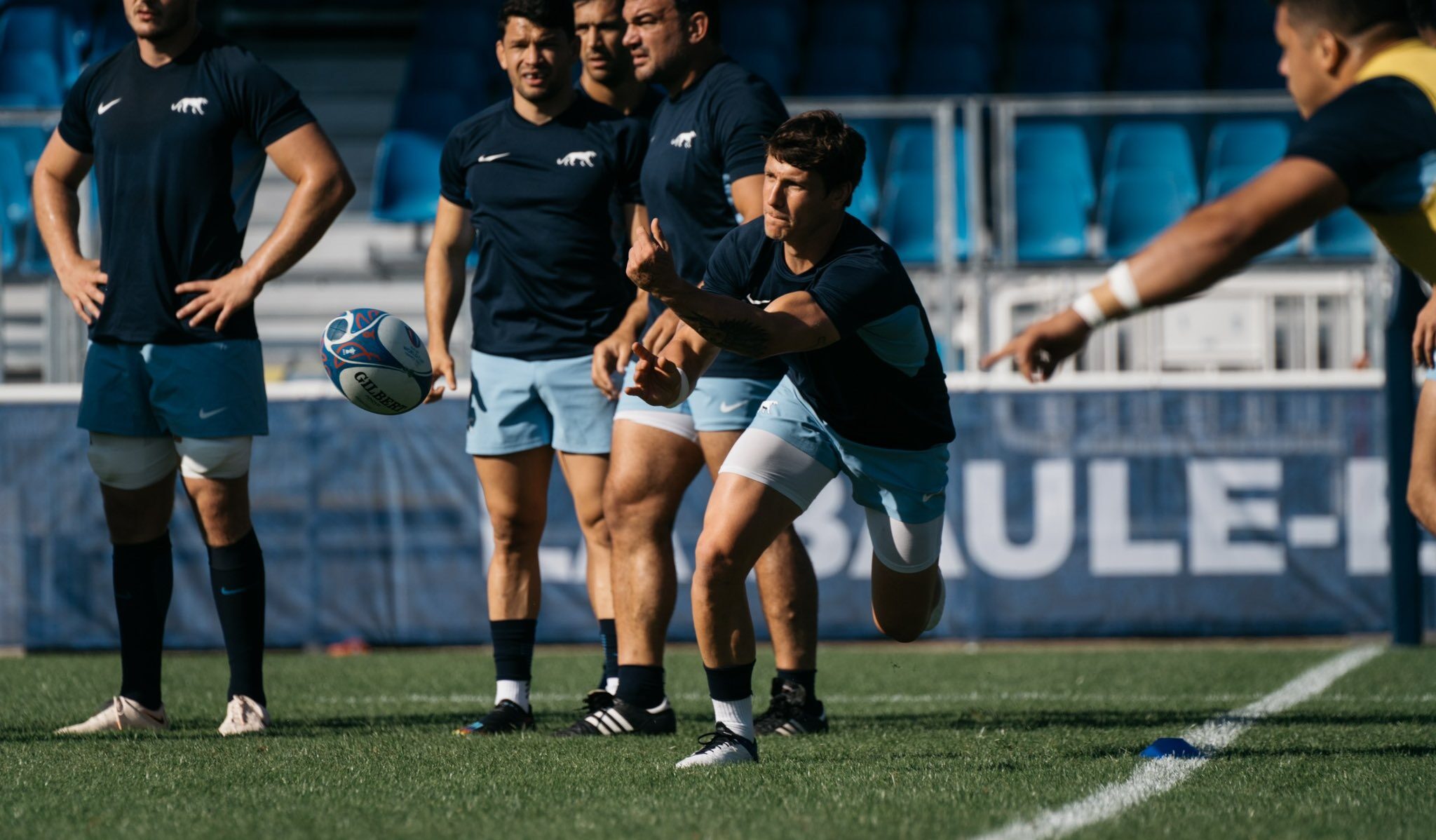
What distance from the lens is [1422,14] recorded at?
3.81m

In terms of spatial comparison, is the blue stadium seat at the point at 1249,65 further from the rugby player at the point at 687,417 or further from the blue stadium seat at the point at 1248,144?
the rugby player at the point at 687,417

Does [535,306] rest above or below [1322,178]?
below

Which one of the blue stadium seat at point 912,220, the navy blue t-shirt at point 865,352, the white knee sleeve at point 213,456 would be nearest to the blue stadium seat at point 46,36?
the blue stadium seat at point 912,220

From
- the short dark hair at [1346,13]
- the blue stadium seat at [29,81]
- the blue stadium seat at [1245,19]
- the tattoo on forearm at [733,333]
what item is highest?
the blue stadium seat at [1245,19]

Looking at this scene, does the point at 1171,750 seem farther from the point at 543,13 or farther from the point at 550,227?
the point at 543,13

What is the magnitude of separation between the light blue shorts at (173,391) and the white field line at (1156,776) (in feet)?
9.28

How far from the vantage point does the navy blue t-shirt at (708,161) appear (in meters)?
Answer: 5.11

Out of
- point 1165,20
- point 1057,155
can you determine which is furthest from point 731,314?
point 1165,20

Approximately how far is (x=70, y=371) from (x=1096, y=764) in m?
7.05

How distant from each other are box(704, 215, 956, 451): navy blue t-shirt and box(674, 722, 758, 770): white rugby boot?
89 cm

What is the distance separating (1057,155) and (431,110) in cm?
520

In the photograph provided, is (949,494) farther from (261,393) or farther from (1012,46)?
(1012,46)

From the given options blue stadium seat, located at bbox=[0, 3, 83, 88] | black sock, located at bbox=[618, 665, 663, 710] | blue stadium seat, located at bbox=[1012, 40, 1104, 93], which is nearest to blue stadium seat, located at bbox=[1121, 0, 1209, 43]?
blue stadium seat, located at bbox=[1012, 40, 1104, 93]

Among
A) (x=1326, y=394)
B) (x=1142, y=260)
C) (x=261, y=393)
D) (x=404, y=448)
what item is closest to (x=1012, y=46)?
(x=1326, y=394)
